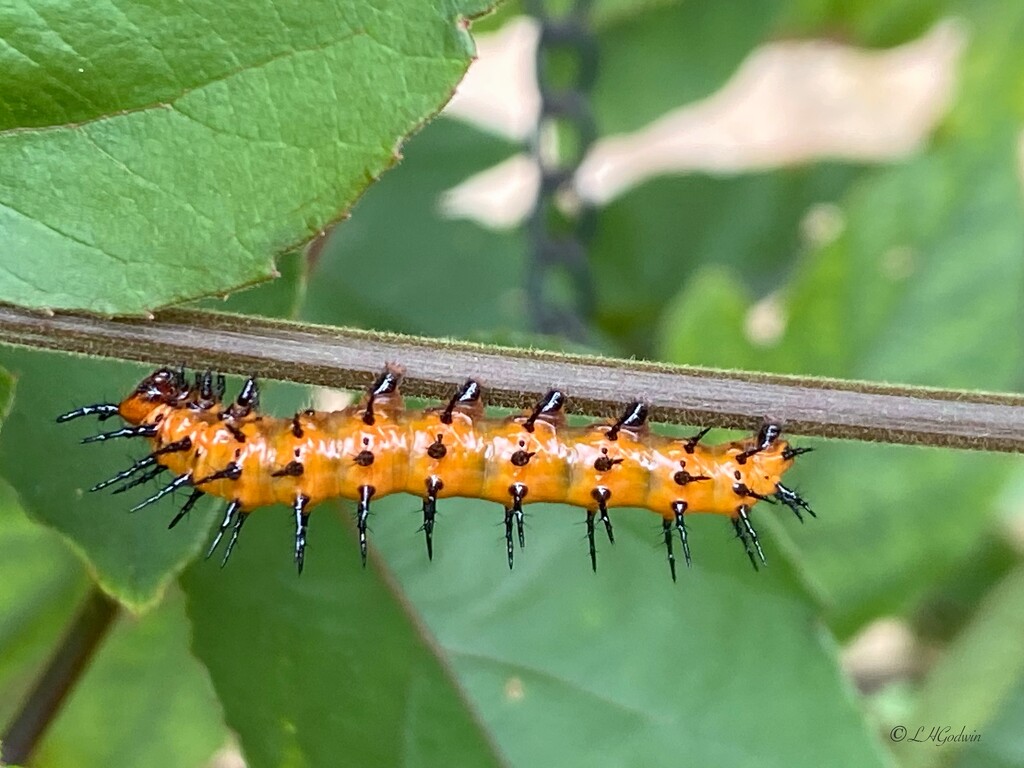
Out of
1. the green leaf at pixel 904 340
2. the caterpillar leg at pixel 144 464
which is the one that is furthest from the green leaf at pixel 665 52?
the caterpillar leg at pixel 144 464

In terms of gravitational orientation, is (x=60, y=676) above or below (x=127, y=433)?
below

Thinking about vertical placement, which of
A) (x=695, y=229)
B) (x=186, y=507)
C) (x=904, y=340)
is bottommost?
→ (x=186, y=507)

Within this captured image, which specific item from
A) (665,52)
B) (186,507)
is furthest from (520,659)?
(665,52)

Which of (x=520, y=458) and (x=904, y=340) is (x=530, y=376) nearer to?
(x=520, y=458)

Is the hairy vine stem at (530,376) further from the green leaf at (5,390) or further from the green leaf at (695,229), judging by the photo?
the green leaf at (695,229)

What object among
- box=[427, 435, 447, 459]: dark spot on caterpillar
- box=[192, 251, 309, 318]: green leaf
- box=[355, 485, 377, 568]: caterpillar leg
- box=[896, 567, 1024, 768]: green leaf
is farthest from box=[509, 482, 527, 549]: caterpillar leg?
box=[896, 567, 1024, 768]: green leaf

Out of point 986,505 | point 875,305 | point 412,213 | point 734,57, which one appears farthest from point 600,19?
point 986,505
